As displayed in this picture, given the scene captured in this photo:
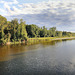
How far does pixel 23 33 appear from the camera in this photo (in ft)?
265

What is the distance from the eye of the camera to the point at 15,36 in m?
76.4

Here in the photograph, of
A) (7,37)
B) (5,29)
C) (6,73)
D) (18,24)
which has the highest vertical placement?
(18,24)

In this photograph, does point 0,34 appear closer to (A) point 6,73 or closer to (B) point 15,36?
(B) point 15,36

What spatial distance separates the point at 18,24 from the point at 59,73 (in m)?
71.6

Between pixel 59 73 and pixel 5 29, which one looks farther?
pixel 5 29

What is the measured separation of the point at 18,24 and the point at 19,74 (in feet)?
228

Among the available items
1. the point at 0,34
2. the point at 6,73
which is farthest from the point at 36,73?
the point at 0,34

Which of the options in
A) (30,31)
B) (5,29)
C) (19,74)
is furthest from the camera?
(30,31)

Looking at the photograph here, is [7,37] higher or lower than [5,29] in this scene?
lower

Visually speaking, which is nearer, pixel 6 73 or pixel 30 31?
pixel 6 73

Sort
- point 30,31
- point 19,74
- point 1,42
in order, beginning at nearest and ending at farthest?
point 19,74 < point 1,42 < point 30,31

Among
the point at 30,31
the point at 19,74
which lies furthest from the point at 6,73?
the point at 30,31

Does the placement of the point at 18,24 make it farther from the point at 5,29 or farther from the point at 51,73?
the point at 51,73

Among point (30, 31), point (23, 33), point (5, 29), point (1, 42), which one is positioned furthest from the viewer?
point (30, 31)
